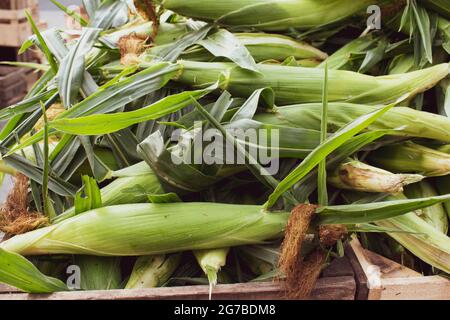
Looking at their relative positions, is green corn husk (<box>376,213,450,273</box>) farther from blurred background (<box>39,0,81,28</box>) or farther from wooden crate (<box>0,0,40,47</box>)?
blurred background (<box>39,0,81,28</box>)

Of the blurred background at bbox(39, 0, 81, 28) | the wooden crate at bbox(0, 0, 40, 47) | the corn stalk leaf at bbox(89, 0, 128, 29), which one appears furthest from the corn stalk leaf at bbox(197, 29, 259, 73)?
the blurred background at bbox(39, 0, 81, 28)

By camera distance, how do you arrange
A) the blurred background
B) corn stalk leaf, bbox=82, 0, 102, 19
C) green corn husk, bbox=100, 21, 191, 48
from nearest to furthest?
green corn husk, bbox=100, 21, 191, 48 → corn stalk leaf, bbox=82, 0, 102, 19 → the blurred background

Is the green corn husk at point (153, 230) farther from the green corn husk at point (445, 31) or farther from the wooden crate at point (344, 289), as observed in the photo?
the green corn husk at point (445, 31)

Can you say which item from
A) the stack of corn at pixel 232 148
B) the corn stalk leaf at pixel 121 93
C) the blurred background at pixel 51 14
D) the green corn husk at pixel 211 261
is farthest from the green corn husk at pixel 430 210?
the blurred background at pixel 51 14

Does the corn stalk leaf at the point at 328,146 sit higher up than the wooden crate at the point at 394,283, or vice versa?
the corn stalk leaf at the point at 328,146

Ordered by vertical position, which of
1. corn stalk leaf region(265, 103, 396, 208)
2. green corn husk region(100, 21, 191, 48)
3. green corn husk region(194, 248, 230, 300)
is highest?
green corn husk region(100, 21, 191, 48)
